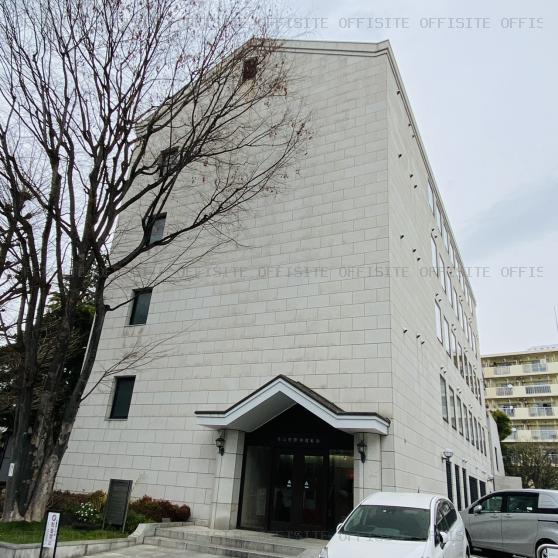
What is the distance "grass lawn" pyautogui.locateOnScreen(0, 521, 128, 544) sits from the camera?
8.92m

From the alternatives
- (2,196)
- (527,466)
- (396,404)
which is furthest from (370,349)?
(527,466)

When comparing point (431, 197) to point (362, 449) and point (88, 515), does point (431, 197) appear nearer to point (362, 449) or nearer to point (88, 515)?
point (362, 449)

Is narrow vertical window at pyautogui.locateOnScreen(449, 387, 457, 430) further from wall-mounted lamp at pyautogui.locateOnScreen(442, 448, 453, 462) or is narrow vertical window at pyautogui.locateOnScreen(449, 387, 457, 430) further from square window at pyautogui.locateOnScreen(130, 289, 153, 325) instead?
square window at pyautogui.locateOnScreen(130, 289, 153, 325)

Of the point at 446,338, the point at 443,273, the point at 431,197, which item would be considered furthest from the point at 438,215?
the point at 446,338

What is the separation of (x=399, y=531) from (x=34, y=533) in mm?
7224

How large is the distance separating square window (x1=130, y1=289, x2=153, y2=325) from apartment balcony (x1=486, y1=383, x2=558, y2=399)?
55.2 m

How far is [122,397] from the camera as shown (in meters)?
16.9

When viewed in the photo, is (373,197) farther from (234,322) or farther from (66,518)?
(66,518)

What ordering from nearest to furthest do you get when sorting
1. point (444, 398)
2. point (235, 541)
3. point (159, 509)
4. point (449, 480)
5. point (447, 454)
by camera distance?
point (235, 541), point (159, 509), point (447, 454), point (449, 480), point (444, 398)

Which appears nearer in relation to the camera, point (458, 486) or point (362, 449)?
point (362, 449)

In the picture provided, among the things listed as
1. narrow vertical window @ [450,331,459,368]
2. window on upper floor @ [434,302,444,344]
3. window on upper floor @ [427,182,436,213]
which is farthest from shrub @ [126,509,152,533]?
window on upper floor @ [427,182,436,213]

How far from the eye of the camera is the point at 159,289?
1794 centimetres

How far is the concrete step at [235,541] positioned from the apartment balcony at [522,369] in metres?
57.8

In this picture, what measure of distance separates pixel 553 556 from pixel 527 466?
147 ft
